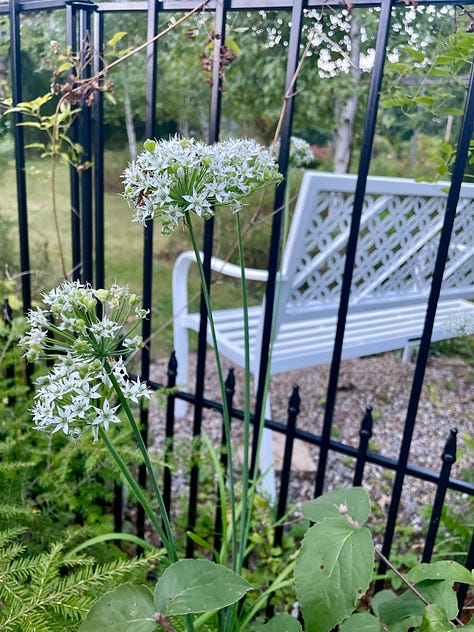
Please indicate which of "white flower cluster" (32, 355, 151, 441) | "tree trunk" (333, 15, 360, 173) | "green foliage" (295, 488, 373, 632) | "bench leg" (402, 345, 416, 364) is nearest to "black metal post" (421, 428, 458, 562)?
"green foliage" (295, 488, 373, 632)

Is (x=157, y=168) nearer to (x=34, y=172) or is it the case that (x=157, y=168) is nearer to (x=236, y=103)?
(x=34, y=172)

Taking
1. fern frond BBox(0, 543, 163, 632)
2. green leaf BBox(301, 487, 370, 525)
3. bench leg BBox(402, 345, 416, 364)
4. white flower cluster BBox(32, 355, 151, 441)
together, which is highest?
white flower cluster BBox(32, 355, 151, 441)

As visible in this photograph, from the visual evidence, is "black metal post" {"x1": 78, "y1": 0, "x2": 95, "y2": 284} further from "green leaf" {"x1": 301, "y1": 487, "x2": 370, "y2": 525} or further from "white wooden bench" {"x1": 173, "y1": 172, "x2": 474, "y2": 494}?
"green leaf" {"x1": 301, "y1": 487, "x2": 370, "y2": 525}

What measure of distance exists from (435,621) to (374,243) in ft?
6.91

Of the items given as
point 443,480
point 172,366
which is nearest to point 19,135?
point 172,366

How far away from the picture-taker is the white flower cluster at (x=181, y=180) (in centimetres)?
82

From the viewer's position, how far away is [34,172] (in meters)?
1.97

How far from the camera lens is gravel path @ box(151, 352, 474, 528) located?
269 centimetres

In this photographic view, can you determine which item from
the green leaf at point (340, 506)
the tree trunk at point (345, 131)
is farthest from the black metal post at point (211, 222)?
the tree trunk at point (345, 131)

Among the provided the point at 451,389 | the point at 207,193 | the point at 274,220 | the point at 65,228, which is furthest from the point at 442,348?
the point at 207,193

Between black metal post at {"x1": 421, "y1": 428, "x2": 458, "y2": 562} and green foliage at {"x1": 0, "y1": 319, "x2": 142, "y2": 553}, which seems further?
green foliage at {"x1": 0, "y1": 319, "x2": 142, "y2": 553}

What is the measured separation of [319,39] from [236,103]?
2242mm

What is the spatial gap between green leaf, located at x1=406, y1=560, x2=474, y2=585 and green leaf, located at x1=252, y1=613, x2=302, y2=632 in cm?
23

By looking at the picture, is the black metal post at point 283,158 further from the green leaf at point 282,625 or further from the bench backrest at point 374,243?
the bench backrest at point 374,243
